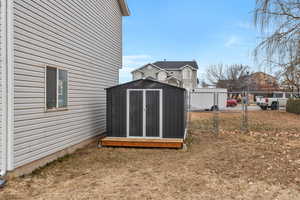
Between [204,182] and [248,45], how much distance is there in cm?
455

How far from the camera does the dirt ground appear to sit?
3531mm

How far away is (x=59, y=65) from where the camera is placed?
5387mm

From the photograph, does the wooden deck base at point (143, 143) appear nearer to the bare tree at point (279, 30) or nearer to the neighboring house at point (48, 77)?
the neighboring house at point (48, 77)

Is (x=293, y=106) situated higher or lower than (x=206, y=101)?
lower

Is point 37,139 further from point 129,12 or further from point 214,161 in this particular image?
point 129,12

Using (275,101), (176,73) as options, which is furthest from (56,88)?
(176,73)

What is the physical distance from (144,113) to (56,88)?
9.06 ft

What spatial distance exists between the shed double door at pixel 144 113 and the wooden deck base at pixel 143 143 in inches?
13.2

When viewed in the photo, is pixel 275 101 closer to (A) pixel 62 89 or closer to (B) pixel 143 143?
(B) pixel 143 143

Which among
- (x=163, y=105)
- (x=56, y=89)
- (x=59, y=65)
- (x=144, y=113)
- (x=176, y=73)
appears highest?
(x=176, y=73)

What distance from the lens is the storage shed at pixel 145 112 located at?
6.92 metres

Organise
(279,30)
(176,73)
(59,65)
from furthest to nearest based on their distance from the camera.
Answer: (176,73) → (279,30) → (59,65)

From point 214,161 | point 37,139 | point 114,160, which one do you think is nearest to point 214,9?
point 214,161

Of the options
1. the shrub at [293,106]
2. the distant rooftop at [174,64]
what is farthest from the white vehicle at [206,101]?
the distant rooftop at [174,64]
